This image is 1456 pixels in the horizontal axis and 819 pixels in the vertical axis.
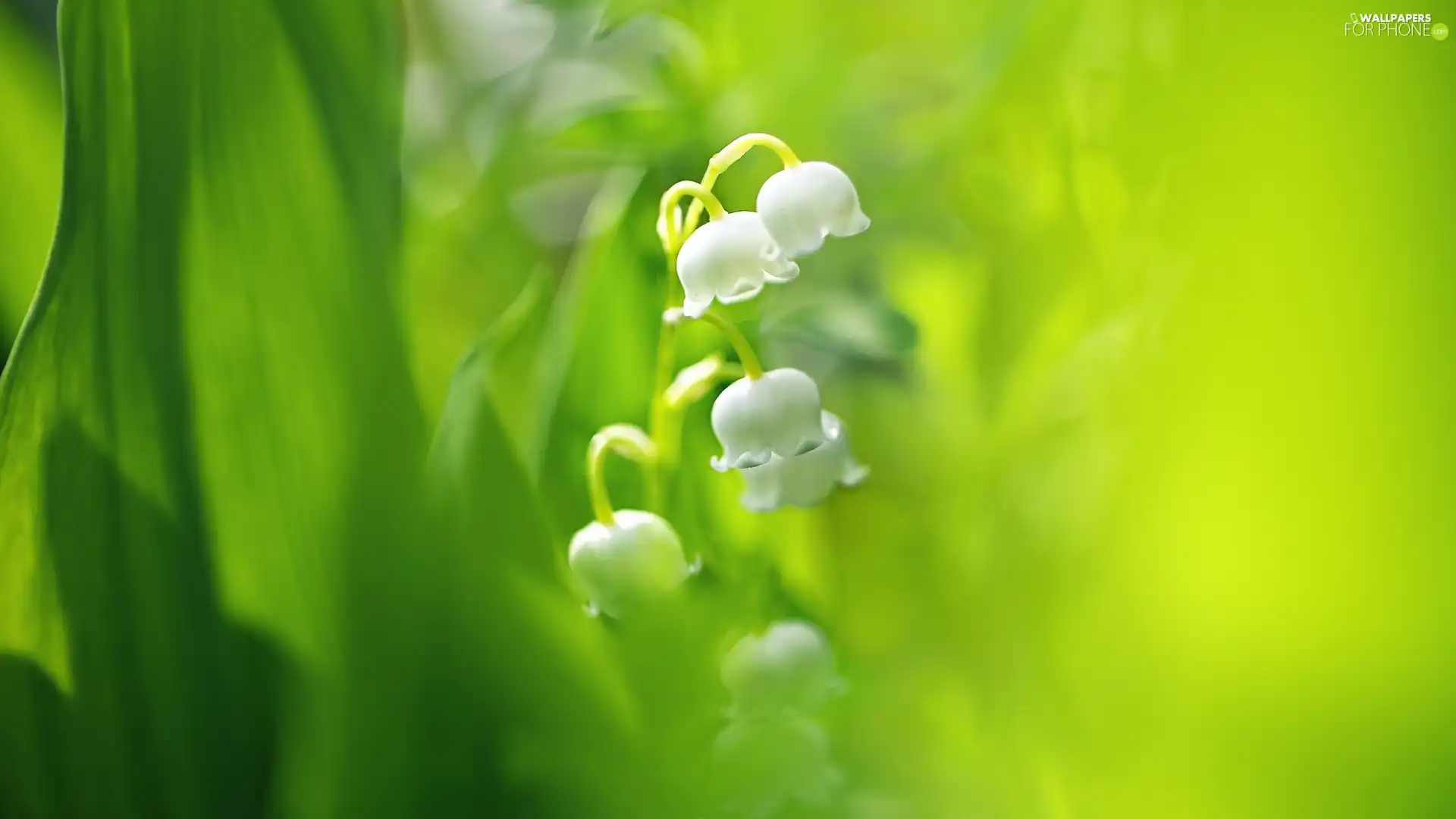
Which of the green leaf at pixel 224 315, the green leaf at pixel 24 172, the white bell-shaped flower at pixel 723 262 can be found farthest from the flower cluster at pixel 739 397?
the green leaf at pixel 24 172

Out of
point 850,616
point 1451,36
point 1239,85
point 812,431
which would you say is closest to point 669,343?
point 812,431

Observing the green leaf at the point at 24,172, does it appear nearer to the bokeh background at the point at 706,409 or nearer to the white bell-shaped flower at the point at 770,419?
the bokeh background at the point at 706,409

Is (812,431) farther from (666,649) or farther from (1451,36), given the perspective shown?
(1451,36)

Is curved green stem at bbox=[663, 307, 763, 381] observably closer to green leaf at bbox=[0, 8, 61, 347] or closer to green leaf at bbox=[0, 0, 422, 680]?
green leaf at bbox=[0, 0, 422, 680]

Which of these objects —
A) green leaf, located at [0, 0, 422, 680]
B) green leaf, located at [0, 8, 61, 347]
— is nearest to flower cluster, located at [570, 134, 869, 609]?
green leaf, located at [0, 0, 422, 680]

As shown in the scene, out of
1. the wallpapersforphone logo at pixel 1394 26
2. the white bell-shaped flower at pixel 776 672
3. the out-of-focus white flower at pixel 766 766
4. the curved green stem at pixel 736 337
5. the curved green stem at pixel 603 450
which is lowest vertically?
the out-of-focus white flower at pixel 766 766

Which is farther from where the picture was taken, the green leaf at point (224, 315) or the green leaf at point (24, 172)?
the green leaf at point (24, 172)

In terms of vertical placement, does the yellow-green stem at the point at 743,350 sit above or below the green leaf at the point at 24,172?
below
